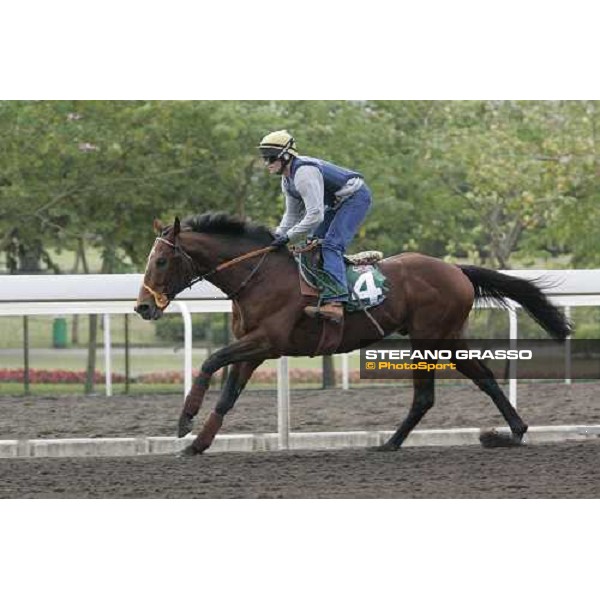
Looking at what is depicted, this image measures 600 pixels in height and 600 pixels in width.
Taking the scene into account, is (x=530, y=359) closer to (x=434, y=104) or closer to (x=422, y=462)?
(x=422, y=462)

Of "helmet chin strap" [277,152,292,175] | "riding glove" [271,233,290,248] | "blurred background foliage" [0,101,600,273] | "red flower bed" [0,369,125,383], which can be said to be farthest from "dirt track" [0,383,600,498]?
"red flower bed" [0,369,125,383]

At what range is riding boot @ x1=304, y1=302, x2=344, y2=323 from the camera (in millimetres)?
9867

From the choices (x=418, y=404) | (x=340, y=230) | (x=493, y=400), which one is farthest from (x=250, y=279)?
(x=493, y=400)

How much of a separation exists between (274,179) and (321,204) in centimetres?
933

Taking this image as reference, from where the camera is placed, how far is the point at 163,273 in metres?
9.62

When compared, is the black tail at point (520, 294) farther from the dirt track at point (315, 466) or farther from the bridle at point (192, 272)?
the bridle at point (192, 272)

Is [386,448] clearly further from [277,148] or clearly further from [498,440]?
[277,148]

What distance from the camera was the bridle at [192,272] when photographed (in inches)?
377

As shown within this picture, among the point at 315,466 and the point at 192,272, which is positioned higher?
the point at 192,272

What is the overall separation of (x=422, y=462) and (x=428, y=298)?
1205mm

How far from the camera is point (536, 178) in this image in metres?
20.9

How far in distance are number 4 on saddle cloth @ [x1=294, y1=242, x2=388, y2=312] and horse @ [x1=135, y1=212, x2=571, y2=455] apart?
7 cm

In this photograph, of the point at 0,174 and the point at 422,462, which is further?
the point at 0,174
